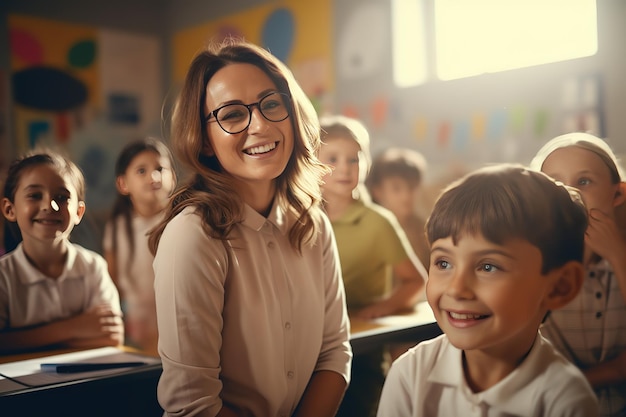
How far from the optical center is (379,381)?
1156 millimetres

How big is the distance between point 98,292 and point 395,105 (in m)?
2.24

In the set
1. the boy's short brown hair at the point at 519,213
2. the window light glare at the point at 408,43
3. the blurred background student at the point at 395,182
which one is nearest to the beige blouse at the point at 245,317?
the boy's short brown hair at the point at 519,213

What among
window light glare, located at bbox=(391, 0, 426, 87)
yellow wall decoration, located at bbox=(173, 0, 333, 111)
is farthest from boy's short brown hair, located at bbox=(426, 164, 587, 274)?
yellow wall decoration, located at bbox=(173, 0, 333, 111)

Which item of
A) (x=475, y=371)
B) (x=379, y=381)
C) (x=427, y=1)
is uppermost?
(x=427, y=1)

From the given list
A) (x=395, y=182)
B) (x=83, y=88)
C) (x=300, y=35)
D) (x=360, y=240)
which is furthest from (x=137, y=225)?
(x=83, y=88)

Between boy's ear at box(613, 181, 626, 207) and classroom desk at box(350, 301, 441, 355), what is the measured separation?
29cm

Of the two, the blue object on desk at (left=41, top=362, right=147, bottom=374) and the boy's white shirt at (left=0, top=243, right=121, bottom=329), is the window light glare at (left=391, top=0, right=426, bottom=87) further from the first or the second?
the blue object on desk at (left=41, top=362, right=147, bottom=374)

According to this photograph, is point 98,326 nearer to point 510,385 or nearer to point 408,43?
point 510,385

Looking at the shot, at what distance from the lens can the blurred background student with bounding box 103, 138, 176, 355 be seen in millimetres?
1211

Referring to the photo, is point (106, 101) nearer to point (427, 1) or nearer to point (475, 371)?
point (427, 1)

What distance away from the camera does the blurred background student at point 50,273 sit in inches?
44.7

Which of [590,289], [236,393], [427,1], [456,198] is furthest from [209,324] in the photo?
[427,1]

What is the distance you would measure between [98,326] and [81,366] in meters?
0.15

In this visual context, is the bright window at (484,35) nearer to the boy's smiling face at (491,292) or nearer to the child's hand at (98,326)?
the boy's smiling face at (491,292)
